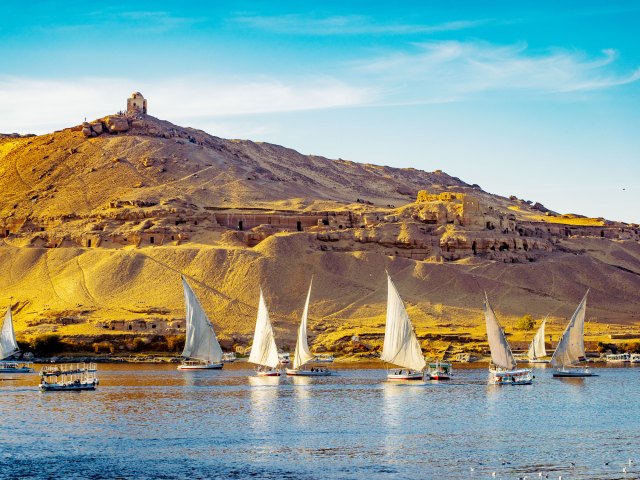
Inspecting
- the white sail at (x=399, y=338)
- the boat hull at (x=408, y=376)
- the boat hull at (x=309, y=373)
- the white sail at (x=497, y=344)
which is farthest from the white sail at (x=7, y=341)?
the white sail at (x=497, y=344)

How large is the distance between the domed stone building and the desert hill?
191 inches

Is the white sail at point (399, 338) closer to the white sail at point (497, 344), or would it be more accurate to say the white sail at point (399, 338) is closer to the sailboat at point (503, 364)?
the white sail at point (497, 344)

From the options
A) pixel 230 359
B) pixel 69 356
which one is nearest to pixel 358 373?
pixel 230 359

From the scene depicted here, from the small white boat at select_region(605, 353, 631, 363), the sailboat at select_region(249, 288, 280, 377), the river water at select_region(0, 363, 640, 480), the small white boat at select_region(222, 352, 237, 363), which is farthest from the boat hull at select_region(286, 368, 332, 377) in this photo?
the small white boat at select_region(605, 353, 631, 363)

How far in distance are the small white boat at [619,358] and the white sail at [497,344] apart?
77.2ft

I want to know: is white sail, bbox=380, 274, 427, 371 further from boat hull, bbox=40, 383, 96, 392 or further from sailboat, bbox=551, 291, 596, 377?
boat hull, bbox=40, 383, 96, 392

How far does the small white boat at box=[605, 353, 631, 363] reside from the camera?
8720 cm

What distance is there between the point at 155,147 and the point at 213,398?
89202mm

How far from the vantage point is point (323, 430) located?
45.9 m

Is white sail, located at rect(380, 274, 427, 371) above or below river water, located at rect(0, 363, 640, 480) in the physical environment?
above

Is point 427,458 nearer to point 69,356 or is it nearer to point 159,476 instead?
point 159,476

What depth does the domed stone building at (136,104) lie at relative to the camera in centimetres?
15388

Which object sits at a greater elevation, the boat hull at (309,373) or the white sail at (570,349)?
the white sail at (570,349)

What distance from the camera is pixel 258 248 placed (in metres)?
112
